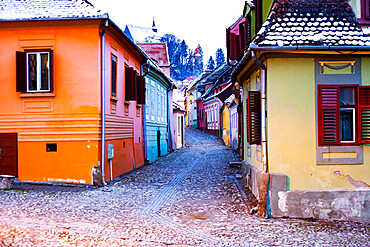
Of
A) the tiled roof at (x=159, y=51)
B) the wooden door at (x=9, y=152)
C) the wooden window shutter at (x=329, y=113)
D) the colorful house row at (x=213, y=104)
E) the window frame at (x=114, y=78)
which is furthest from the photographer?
the colorful house row at (x=213, y=104)

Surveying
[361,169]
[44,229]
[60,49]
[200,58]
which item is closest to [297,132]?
[361,169]

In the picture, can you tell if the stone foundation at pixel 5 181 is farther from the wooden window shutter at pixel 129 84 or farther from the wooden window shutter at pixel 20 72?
the wooden window shutter at pixel 129 84

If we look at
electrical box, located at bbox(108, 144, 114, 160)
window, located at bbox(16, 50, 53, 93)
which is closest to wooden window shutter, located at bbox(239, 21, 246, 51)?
electrical box, located at bbox(108, 144, 114, 160)

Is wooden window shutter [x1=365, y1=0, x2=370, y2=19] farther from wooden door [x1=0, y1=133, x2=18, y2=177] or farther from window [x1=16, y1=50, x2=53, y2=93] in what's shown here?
wooden door [x1=0, y1=133, x2=18, y2=177]

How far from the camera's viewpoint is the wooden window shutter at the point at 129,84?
17031 mm

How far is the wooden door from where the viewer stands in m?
13.4

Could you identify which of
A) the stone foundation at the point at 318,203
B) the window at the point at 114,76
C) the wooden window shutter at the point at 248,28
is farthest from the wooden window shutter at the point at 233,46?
the stone foundation at the point at 318,203

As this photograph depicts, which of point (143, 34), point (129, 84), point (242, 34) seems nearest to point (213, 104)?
point (143, 34)

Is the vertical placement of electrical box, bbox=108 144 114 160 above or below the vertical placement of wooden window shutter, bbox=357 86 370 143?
below

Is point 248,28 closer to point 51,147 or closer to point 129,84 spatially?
point 129,84

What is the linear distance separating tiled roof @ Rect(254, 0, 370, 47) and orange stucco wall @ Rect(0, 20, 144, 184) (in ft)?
20.4

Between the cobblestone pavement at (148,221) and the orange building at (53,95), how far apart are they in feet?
2.80

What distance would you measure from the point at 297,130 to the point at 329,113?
0.78 m

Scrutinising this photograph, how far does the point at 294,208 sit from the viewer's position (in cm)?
895
